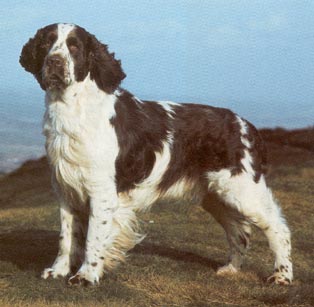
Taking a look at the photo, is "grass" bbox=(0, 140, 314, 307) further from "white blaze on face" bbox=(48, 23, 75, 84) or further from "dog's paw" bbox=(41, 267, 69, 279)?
"white blaze on face" bbox=(48, 23, 75, 84)

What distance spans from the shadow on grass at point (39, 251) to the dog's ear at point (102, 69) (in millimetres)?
1681

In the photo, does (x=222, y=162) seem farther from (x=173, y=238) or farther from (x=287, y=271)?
(x=173, y=238)

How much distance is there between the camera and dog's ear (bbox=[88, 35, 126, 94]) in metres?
5.40

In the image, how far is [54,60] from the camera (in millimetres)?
5027

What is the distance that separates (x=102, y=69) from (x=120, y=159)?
69 centimetres

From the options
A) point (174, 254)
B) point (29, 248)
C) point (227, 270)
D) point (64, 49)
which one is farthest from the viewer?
point (174, 254)

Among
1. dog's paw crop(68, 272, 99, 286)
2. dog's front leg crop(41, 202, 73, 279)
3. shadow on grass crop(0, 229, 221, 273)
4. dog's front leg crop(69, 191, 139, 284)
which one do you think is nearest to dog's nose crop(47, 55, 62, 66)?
dog's front leg crop(69, 191, 139, 284)

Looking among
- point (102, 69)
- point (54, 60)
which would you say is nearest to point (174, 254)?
point (102, 69)

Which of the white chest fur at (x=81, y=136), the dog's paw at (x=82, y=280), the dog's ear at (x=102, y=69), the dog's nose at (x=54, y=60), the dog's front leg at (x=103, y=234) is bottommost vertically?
the dog's paw at (x=82, y=280)

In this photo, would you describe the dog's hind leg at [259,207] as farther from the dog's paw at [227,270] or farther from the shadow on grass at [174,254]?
the shadow on grass at [174,254]

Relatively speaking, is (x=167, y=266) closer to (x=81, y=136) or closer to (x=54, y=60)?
(x=81, y=136)

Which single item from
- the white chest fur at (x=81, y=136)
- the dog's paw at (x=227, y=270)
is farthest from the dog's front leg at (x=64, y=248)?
the dog's paw at (x=227, y=270)

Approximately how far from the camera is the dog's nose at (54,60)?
502 cm

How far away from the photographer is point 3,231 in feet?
27.1
